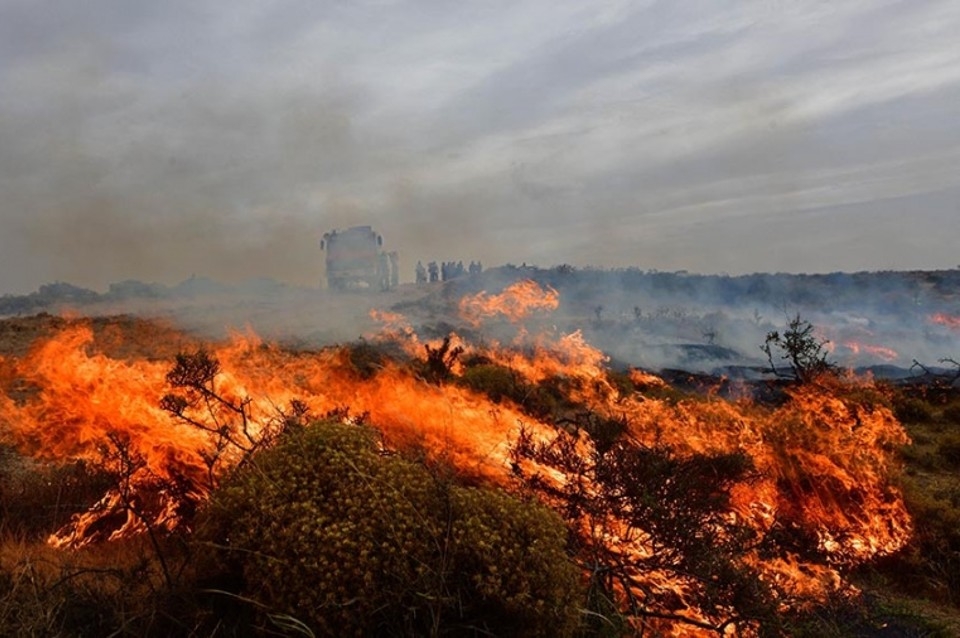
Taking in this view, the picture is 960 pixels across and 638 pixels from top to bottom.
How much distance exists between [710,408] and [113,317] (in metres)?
25.8

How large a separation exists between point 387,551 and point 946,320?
5002cm

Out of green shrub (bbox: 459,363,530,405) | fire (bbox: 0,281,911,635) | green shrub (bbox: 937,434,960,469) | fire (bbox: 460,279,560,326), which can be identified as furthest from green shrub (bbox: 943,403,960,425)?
fire (bbox: 460,279,560,326)

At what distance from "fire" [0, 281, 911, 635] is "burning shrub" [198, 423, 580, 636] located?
4.98ft

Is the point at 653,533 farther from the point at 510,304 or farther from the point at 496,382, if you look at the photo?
the point at 510,304

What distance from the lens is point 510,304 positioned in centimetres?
3684

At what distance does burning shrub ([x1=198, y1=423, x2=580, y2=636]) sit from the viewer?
3.48 metres

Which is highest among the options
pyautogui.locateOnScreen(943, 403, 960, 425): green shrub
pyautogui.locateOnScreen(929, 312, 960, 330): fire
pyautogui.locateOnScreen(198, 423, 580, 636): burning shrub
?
pyautogui.locateOnScreen(198, 423, 580, 636): burning shrub

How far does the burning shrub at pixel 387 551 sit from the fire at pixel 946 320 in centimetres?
4759

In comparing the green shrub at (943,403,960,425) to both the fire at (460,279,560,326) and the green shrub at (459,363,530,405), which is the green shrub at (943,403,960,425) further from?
the fire at (460,279,560,326)

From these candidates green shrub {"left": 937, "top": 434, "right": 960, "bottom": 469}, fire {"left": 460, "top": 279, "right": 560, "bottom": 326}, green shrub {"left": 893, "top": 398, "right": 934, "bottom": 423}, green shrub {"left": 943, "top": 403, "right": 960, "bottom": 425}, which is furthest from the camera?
fire {"left": 460, "top": 279, "right": 560, "bottom": 326}

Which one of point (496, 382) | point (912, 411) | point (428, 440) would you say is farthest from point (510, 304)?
point (428, 440)

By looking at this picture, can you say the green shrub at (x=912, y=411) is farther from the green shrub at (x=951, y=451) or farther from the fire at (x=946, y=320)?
the fire at (x=946, y=320)

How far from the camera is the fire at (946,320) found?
130ft

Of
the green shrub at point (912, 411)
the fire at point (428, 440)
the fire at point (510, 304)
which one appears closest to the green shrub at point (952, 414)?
the green shrub at point (912, 411)
